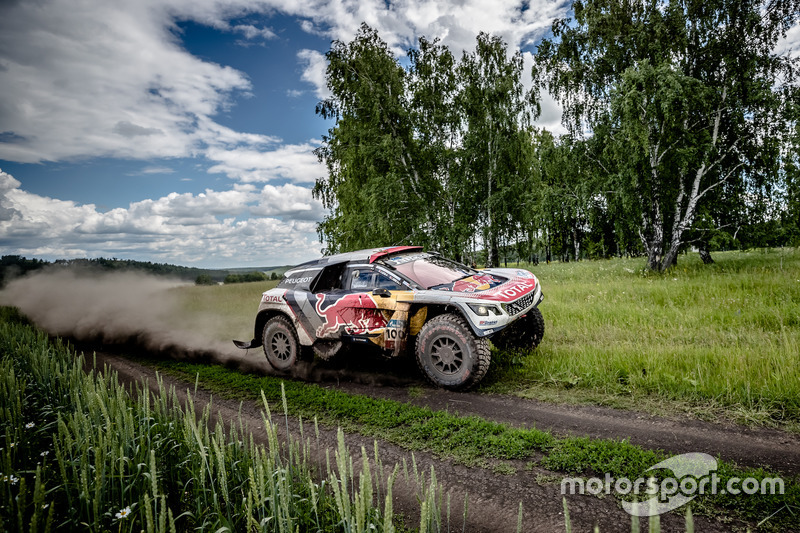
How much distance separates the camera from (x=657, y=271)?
1477 cm

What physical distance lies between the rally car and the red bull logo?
17 mm

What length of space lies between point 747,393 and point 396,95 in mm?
16175

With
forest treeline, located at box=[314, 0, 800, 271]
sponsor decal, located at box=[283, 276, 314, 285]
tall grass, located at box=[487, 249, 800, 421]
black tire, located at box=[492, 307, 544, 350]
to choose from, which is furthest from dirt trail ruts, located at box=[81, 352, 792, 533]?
forest treeline, located at box=[314, 0, 800, 271]

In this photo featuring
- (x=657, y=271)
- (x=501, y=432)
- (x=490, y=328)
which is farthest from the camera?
(x=657, y=271)

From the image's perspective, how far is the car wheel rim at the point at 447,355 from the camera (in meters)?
5.84

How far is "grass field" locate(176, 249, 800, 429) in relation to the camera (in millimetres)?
4805

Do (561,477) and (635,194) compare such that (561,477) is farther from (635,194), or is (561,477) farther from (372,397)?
(635,194)

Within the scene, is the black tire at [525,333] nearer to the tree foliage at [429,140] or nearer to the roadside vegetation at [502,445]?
the roadside vegetation at [502,445]

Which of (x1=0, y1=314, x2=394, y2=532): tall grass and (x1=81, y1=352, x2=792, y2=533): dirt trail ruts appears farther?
(x1=81, y1=352, x2=792, y2=533): dirt trail ruts

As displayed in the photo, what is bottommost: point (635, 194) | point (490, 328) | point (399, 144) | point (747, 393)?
point (747, 393)

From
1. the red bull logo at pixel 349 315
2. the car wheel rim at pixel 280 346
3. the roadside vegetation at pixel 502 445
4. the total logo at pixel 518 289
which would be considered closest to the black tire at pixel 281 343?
the car wheel rim at pixel 280 346

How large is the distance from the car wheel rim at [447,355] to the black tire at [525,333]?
1863 mm

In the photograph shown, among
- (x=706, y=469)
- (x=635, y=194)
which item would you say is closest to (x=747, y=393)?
(x=706, y=469)

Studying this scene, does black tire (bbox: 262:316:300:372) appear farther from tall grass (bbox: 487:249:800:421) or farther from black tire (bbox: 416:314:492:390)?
tall grass (bbox: 487:249:800:421)
